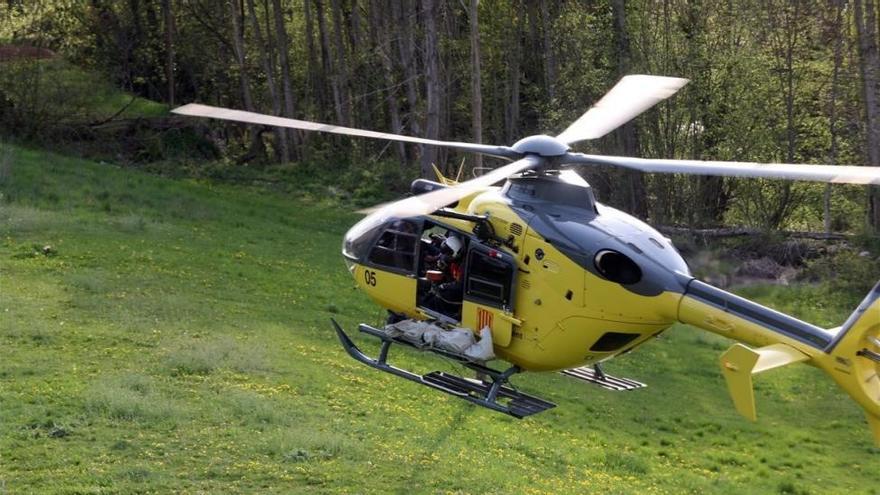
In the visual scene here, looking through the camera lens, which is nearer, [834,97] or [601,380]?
[601,380]

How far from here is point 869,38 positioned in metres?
29.9

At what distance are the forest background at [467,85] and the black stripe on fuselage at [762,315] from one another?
705 inches

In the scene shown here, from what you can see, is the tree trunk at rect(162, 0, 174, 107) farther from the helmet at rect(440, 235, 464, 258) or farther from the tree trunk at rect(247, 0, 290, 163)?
the helmet at rect(440, 235, 464, 258)

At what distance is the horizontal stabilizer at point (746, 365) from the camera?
10844mm

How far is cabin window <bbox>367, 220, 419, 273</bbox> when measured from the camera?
46.3 ft

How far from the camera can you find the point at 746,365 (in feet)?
35.7

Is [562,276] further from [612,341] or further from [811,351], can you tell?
[811,351]

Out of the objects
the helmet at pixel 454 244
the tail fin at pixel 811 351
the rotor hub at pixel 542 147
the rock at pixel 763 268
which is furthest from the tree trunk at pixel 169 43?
the tail fin at pixel 811 351

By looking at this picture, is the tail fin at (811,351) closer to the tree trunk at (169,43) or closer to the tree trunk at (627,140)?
the tree trunk at (627,140)

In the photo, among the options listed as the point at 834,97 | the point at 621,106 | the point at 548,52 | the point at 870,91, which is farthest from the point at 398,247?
the point at 548,52

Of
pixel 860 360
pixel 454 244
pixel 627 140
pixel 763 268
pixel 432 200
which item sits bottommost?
pixel 763 268

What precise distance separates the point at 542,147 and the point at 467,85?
102 ft

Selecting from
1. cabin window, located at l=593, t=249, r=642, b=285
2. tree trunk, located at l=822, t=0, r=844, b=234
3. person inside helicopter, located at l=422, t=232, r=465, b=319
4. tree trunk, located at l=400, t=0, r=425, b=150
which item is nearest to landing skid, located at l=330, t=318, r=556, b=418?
person inside helicopter, located at l=422, t=232, r=465, b=319

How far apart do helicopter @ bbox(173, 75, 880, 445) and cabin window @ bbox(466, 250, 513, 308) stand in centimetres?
1
